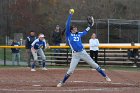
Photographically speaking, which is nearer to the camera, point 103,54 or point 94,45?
point 94,45

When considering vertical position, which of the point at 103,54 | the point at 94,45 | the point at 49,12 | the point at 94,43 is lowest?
the point at 103,54

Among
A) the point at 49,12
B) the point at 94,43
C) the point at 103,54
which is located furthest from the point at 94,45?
the point at 49,12

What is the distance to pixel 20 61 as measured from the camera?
1037 inches

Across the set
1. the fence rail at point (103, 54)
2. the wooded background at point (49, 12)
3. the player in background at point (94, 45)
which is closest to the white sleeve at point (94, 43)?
the player in background at point (94, 45)

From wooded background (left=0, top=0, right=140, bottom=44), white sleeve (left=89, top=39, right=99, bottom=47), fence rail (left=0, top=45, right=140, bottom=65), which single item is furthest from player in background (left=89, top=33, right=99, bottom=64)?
wooded background (left=0, top=0, right=140, bottom=44)

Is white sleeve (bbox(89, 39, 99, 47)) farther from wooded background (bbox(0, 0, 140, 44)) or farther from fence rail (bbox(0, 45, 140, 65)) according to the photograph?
wooded background (bbox(0, 0, 140, 44))

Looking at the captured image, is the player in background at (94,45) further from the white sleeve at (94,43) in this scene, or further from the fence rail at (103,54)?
the fence rail at (103,54)

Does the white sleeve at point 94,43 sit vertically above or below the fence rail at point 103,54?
above

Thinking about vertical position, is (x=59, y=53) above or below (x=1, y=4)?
below

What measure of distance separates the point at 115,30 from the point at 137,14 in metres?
13.2

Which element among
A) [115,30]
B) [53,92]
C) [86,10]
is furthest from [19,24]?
[53,92]

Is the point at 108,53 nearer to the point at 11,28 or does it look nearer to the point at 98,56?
the point at 98,56

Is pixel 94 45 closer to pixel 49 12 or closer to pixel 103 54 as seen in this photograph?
pixel 103 54

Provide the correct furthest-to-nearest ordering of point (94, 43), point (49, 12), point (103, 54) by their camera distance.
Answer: point (49, 12) → point (103, 54) → point (94, 43)
